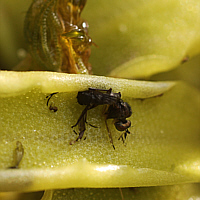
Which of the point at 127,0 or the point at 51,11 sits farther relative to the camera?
the point at 127,0

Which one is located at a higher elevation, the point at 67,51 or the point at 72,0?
the point at 72,0

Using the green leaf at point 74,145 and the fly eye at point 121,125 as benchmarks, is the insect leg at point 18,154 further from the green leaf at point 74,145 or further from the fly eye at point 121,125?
the fly eye at point 121,125

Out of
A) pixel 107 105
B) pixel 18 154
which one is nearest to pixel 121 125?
pixel 107 105

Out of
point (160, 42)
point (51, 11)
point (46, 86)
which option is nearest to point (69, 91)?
point (46, 86)

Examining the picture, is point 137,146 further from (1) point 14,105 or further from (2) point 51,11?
(2) point 51,11

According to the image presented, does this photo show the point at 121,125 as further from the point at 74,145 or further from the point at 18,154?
the point at 18,154

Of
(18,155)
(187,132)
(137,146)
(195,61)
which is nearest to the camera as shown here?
(18,155)
